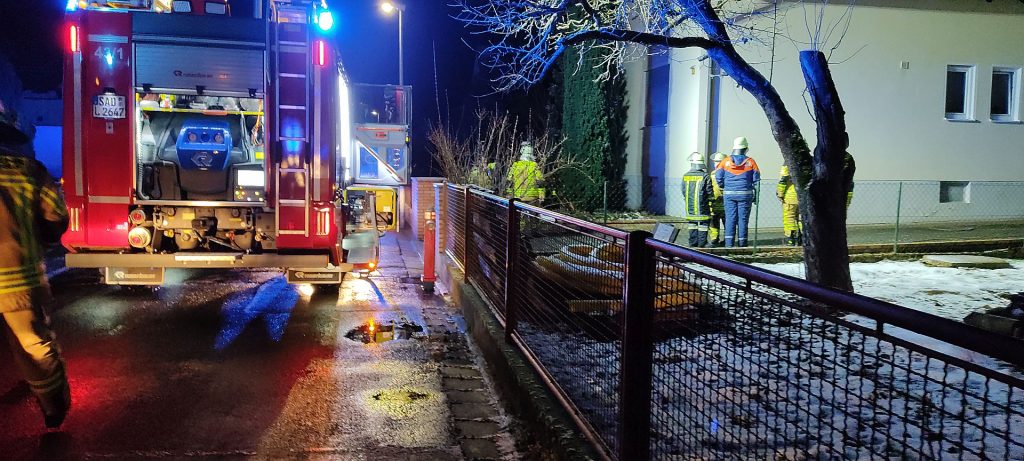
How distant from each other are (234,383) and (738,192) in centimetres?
864

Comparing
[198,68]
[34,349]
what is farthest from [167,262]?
[34,349]

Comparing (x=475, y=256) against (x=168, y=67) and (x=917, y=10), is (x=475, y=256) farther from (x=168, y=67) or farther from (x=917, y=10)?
(x=917, y=10)

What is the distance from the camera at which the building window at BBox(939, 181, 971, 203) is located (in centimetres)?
1686

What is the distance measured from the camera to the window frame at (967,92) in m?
16.7

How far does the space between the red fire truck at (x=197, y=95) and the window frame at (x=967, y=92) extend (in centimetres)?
1470

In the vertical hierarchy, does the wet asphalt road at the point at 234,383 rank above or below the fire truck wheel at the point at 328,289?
below

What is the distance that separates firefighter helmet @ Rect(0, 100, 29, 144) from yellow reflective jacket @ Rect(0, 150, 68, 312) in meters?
0.14

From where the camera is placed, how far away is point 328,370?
5.99 meters

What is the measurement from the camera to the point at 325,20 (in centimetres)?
763

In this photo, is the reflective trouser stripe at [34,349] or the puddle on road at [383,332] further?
the puddle on road at [383,332]

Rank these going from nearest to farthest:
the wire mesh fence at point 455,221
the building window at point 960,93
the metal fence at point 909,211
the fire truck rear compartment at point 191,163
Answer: the fire truck rear compartment at point 191,163
the wire mesh fence at point 455,221
the metal fence at point 909,211
the building window at point 960,93

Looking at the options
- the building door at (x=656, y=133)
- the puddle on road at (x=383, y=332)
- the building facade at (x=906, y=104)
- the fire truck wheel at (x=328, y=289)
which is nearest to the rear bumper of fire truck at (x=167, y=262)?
the puddle on road at (x=383, y=332)

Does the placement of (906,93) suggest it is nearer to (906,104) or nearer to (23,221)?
(906,104)

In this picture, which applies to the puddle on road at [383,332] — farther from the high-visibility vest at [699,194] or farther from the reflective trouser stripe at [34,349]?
the high-visibility vest at [699,194]
